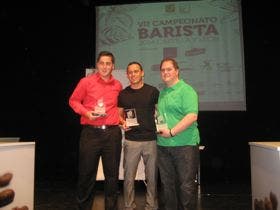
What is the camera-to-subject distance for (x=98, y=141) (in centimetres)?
270

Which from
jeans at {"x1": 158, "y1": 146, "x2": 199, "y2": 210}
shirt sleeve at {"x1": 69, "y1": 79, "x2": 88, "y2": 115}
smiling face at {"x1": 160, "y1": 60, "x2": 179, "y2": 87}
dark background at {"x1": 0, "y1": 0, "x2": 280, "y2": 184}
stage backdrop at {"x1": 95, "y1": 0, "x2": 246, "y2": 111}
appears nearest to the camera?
jeans at {"x1": 158, "y1": 146, "x2": 199, "y2": 210}

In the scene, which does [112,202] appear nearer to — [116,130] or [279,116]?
[116,130]

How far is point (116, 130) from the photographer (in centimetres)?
276

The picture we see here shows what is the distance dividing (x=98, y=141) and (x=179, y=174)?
0.73 metres

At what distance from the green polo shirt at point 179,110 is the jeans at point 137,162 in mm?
284

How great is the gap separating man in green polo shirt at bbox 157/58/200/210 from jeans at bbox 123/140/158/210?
0.85 ft

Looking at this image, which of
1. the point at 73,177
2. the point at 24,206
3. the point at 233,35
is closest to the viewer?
the point at 24,206

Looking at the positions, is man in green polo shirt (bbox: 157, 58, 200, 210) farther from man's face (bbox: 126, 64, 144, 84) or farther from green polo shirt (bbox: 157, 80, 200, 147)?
man's face (bbox: 126, 64, 144, 84)

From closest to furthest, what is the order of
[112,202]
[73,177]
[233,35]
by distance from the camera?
1. [112,202]
2. [233,35]
3. [73,177]

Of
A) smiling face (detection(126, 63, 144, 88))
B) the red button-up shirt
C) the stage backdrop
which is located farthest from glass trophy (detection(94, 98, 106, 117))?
the stage backdrop

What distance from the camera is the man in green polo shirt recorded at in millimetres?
2404

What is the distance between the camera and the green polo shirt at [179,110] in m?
2.45

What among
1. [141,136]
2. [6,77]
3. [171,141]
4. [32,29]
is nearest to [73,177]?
[6,77]

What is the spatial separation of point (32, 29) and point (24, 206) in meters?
3.98
